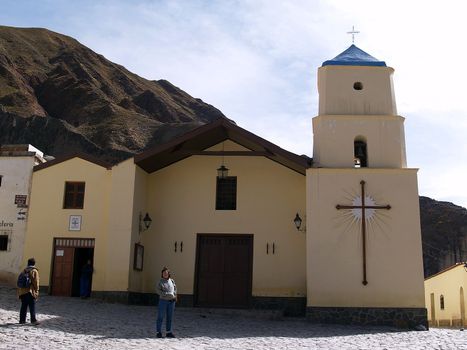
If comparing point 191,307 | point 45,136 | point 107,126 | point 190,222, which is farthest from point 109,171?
point 107,126

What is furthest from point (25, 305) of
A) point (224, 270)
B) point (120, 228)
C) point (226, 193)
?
point (226, 193)

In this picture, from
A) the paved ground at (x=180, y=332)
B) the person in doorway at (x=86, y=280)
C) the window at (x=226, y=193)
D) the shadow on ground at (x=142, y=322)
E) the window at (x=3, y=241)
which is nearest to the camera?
the paved ground at (x=180, y=332)

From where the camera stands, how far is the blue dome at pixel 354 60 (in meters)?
19.5

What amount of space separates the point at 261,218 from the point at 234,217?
37.0 inches

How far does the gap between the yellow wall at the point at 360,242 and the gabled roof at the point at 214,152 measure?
1.36 meters

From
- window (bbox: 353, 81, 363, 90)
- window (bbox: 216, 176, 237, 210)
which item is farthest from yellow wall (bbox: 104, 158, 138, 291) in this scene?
window (bbox: 353, 81, 363, 90)

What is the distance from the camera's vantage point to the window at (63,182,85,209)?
2067 cm

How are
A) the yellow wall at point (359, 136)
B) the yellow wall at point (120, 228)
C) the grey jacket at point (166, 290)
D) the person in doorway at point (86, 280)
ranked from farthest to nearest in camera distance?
1. the person in doorway at point (86, 280)
2. the yellow wall at point (120, 228)
3. the yellow wall at point (359, 136)
4. the grey jacket at point (166, 290)

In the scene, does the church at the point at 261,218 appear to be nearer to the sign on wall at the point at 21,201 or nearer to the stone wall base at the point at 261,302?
the stone wall base at the point at 261,302

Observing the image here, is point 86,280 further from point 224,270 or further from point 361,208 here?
point 361,208

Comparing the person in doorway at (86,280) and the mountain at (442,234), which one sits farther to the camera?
the mountain at (442,234)

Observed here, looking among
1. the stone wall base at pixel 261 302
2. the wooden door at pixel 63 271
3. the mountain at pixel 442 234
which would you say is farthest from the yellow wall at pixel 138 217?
the mountain at pixel 442 234

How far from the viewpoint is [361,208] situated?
17.9 metres

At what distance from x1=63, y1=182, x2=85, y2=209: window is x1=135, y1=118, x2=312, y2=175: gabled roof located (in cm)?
243
